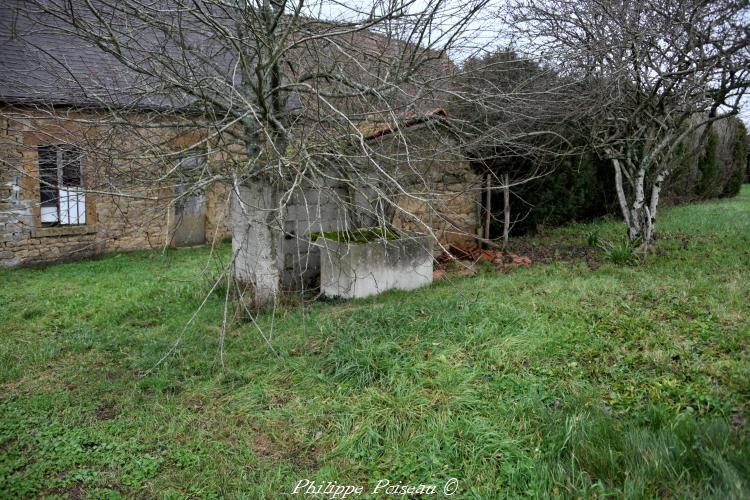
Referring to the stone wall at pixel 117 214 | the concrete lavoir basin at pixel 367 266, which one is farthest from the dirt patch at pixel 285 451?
the stone wall at pixel 117 214

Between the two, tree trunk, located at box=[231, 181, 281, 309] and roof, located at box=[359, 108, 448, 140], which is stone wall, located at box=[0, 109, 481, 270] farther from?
tree trunk, located at box=[231, 181, 281, 309]

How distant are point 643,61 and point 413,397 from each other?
5.93 meters

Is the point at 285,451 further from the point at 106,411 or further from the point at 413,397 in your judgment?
the point at 106,411

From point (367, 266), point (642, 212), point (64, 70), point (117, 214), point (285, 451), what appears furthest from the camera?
point (117, 214)

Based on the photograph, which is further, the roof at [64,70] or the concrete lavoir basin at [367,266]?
the concrete lavoir basin at [367,266]

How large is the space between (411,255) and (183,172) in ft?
10.5

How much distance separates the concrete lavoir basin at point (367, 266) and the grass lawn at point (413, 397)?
481 millimetres

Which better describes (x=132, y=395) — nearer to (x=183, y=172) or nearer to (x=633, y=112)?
(x=183, y=172)

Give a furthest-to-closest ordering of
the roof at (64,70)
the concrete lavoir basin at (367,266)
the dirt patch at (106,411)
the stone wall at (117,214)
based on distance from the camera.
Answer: the stone wall at (117,214) → the concrete lavoir basin at (367,266) → the roof at (64,70) → the dirt patch at (106,411)

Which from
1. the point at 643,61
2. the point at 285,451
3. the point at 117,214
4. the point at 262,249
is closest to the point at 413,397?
the point at 285,451

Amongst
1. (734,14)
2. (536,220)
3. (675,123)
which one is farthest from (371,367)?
(536,220)

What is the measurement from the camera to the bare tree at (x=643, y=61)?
6555 millimetres

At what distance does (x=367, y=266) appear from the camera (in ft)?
21.9

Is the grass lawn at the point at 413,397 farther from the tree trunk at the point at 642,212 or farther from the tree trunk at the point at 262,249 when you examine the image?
the tree trunk at the point at 642,212
